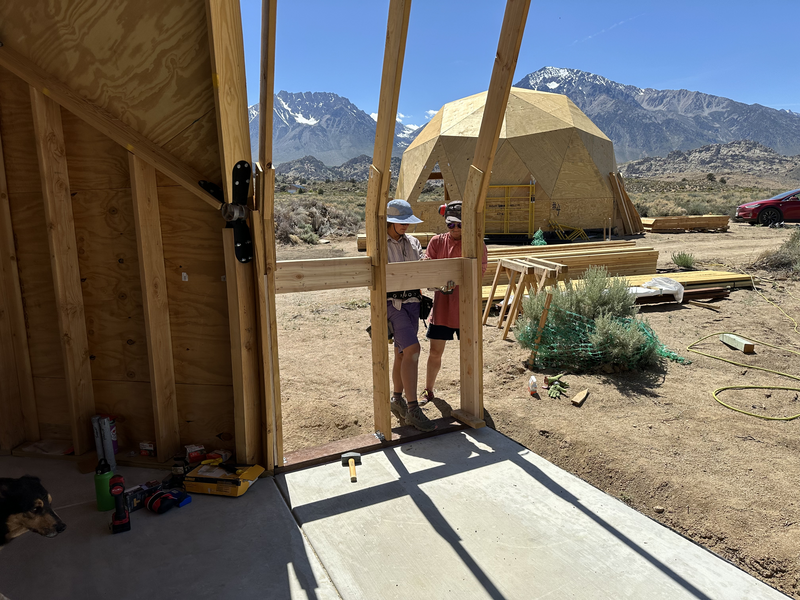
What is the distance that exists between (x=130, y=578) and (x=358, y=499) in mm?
1251

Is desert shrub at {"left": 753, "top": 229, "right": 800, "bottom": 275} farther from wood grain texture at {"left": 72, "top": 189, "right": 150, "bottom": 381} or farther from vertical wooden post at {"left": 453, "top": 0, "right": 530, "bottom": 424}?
wood grain texture at {"left": 72, "top": 189, "right": 150, "bottom": 381}

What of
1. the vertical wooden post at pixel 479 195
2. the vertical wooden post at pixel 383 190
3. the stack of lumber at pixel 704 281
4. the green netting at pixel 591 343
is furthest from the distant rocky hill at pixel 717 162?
the vertical wooden post at pixel 383 190

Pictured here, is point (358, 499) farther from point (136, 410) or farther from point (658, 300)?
point (658, 300)

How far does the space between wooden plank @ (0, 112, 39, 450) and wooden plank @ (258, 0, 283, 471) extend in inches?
67.6

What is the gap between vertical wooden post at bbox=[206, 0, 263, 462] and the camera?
2.79 m

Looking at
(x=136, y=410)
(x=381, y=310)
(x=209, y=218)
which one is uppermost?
(x=209, y=218)

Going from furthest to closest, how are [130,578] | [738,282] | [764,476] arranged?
1. [738,282]
2. [764,476]
3. [130,578]

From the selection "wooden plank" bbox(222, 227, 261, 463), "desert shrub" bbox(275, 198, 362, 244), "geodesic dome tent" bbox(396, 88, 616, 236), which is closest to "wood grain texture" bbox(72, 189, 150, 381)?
"wooden plank" bbox(222, 227, 261, 463)

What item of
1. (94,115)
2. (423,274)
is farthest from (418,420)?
(94,115)

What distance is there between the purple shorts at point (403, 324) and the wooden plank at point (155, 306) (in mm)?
1629

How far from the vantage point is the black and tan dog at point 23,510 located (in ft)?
7.17

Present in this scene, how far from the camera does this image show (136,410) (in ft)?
11.8

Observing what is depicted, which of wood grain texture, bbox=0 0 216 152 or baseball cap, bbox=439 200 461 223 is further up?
wood grain texture, bbox=0 0 216 152

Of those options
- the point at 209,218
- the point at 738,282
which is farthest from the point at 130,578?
the point at 738,282
